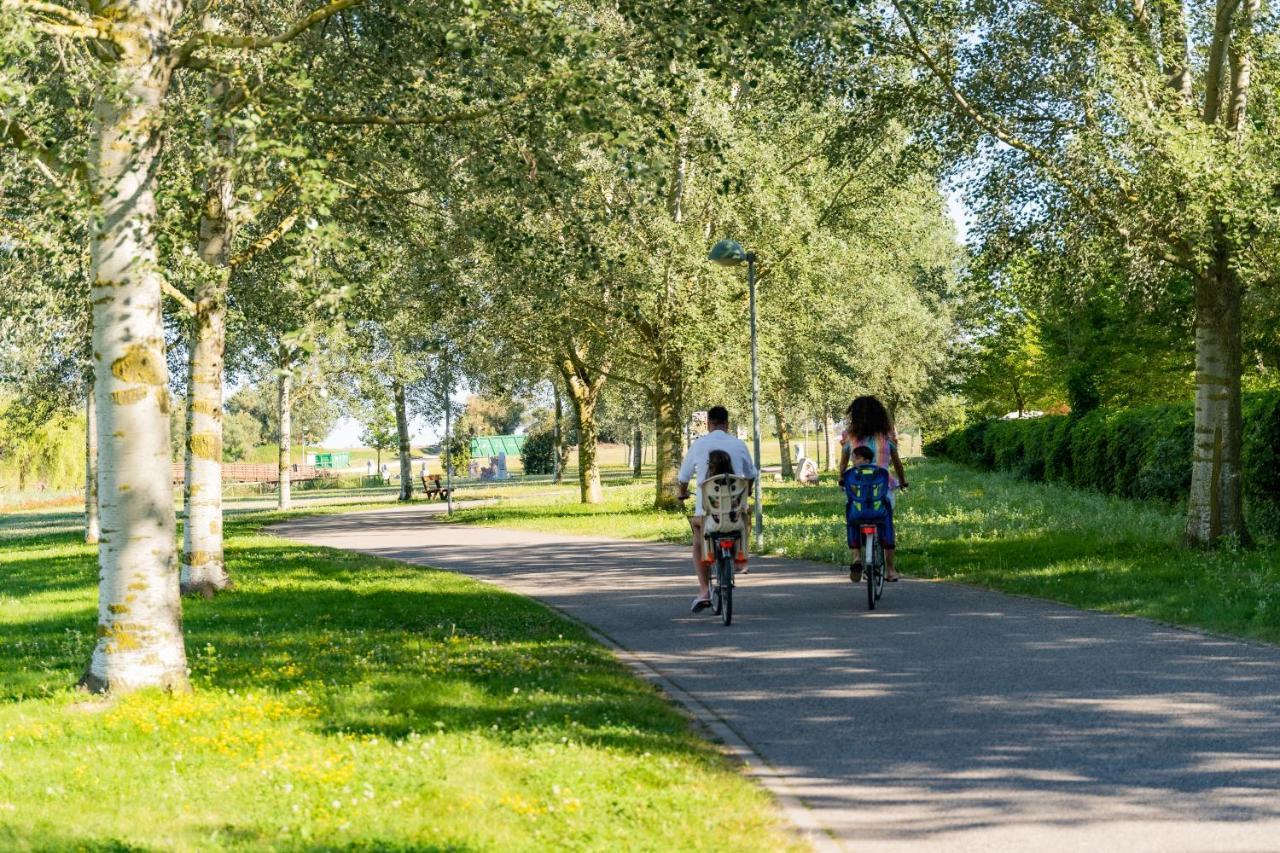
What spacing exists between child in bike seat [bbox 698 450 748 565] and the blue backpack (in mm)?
1108

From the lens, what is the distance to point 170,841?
541cm

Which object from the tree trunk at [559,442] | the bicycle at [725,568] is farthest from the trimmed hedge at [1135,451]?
the tree trunk at [559,442]

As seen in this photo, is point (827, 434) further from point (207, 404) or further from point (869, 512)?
point (869, 512)

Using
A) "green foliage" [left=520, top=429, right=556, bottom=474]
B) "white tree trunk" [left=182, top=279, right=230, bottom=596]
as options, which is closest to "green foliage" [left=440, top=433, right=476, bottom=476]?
"green foliage" [left=520, top=429, right=556, bottom=474]

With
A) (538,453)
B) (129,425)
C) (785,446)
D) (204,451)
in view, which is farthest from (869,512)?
(538,453)

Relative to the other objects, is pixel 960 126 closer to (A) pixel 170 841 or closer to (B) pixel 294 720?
(B) pixel 294 720

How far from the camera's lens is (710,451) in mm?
12227

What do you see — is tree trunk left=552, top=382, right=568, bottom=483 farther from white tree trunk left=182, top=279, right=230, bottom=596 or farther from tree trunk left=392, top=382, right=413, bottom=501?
white tree trunk left=182, top=279, right=230, bottom=596

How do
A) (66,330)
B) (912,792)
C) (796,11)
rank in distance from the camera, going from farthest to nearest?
(66,330) → (796,11) → (912,792)

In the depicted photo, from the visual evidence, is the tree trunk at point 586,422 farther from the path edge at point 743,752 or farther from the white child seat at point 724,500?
the path edge at point 743,752

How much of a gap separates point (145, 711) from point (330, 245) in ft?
10.0

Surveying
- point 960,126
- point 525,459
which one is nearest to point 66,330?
point 960,126

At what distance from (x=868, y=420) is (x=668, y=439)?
19607 millimetres

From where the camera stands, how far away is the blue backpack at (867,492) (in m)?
12.7
